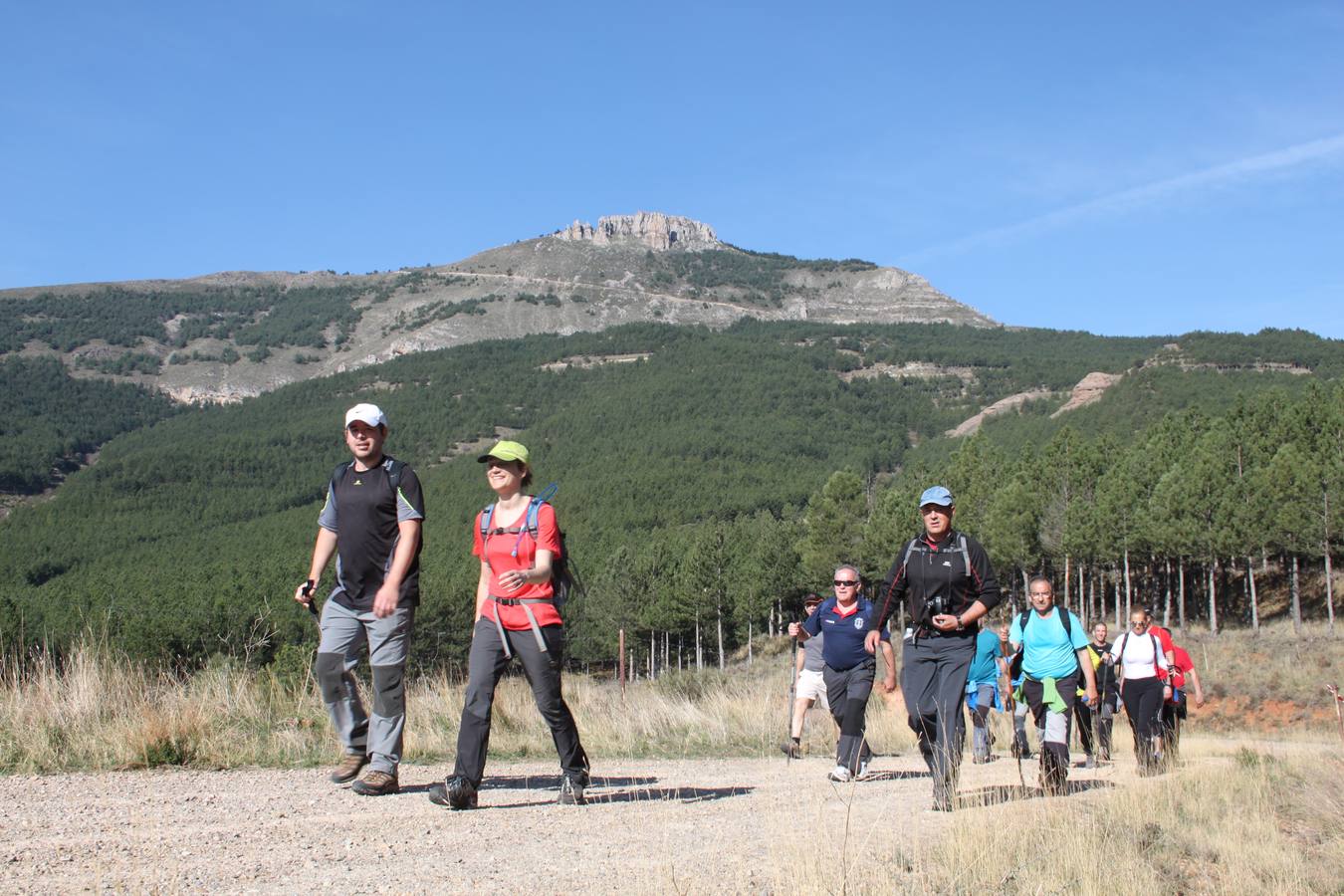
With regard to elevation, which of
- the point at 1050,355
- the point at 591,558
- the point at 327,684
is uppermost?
the point at 1050,355

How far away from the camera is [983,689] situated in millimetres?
10164

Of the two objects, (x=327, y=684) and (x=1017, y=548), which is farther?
(x=1017, y=548)

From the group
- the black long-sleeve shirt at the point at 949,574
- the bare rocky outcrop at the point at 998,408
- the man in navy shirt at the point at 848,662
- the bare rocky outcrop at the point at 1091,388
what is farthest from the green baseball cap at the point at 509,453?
the bare rocky outcrop at the point at 998,408

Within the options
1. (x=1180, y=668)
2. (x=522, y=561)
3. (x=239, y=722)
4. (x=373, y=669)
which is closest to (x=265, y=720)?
(x=239, y=722)

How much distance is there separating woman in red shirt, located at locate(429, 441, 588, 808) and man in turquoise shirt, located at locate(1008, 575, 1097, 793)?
Result: 12.2ft

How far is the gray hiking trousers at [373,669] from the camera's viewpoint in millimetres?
5988

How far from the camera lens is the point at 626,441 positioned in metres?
145

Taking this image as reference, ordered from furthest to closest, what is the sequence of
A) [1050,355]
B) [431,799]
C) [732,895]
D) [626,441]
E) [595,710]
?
1. [1050,355]
2. [626,441]
3. [595,710]
4. [431,799]
5. [732,895]

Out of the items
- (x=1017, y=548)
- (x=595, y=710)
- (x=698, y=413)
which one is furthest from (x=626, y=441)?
(x=595, y=710)

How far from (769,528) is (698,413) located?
94.8 meters

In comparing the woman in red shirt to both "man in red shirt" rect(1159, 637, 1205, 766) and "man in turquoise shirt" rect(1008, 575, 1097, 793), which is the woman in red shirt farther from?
"man in red shirt" rect(1159, 637, 1205, 766)

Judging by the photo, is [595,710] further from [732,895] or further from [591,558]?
[591,558]

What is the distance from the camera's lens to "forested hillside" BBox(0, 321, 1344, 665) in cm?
4569

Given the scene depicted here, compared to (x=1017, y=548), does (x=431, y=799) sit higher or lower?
higher
